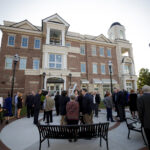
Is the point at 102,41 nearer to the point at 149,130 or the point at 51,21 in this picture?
the point at 51,21

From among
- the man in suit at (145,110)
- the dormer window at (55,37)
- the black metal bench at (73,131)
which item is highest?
the dormer window at (55,37)

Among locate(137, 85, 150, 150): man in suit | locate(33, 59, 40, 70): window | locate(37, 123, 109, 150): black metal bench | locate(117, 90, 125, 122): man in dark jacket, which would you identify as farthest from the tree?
locate(37, 123, 109, 150): black metal bench

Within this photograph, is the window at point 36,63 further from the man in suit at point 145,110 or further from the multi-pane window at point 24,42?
the man in suit at point 145,110

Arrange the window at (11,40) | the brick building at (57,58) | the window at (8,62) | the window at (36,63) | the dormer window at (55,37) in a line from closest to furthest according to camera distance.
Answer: the brick building at (57,58), the window at (8,62), the window at (11,40), the window at (36,63), the dormer window at (55,37)

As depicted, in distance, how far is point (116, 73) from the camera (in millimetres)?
22203

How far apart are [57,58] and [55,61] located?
2.19 ft

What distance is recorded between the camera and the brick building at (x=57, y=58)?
15.5m

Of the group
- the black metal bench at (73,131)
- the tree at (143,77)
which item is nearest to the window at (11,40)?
the black metal bench at (73,131)

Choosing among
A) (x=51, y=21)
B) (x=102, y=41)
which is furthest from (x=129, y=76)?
(x=51, y=21)

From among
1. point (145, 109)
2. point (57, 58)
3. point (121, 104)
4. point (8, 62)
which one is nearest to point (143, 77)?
point (57, 58)

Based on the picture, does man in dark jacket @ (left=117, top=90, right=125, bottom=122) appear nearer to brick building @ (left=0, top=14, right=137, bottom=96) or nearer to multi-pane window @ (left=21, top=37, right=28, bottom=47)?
brick building @ (left=0, top=14, right=137, bottom=96)

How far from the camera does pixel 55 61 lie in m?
16.7

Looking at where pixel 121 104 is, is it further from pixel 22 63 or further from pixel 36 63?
pixel 22 63

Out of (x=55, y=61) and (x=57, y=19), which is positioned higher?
(x=57, y=19)
